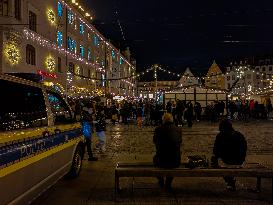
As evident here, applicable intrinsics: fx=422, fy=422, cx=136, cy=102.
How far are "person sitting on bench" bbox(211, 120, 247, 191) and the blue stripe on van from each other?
10.3 feet

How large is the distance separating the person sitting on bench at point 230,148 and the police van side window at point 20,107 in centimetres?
354

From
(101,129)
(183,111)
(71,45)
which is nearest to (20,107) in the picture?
(101,129)

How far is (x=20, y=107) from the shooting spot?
23.1 ft

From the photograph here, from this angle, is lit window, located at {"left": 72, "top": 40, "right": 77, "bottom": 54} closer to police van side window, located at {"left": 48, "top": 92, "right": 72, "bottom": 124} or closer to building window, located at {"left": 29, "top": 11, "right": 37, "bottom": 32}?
building window, located at {"left": 29, "top": 11, "right": 37, "bottom": 32}

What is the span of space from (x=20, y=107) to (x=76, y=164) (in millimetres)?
3420

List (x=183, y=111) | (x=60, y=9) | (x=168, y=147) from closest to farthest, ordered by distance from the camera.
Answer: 1. (x=168, y=147)
2. (x=183, y=111)
3. (x=60, y=9)

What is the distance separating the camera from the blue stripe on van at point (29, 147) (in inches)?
214

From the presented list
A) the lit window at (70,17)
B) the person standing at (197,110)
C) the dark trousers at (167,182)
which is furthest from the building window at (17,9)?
the dark trousers at (167,182)

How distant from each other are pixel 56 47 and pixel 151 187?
2823cm

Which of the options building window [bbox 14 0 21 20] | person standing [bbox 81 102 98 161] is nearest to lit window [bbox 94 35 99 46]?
building window [bbox 14 0 21 20]

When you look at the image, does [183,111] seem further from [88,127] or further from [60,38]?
[88,127]

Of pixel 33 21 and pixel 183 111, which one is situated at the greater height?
pixel 33 21

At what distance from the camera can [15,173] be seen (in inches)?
227

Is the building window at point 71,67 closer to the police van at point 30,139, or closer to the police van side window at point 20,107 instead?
the police van at point 30,139
